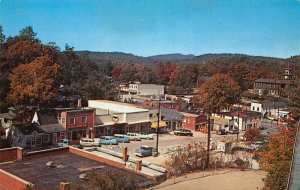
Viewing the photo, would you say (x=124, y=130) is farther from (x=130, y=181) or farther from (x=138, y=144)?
(x=130, y=181)

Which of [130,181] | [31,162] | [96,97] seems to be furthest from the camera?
[96,97]

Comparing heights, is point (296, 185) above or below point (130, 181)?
above

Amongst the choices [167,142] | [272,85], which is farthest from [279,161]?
[272,85]

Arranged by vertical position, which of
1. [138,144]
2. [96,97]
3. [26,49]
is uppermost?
[26,49]

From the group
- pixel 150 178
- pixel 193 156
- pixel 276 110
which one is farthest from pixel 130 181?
pixel 276 110

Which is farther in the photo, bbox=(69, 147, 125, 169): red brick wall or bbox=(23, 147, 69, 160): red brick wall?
bbox=(23, 147, 69, 160): red brick wall

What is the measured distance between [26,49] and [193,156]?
8.12m

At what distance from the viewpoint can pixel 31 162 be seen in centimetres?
730

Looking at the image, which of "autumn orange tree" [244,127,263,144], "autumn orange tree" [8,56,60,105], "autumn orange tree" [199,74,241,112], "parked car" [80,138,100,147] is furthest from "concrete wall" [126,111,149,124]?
"autumn orange tree" [199,74,241,112]

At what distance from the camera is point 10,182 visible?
6.09m

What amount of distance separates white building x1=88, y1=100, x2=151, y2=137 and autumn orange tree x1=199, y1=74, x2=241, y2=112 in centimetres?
381

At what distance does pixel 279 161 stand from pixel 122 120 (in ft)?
23.9

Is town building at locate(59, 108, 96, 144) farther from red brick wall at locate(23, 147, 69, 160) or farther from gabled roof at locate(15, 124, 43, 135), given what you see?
red brick wall at locate(23, 147, 69, 160)

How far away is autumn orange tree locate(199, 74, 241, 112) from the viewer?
1614 centimetres
